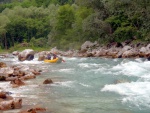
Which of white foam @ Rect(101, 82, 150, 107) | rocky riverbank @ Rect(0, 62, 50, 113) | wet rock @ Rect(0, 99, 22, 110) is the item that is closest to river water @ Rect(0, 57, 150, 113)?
white foam @ Rect(101, 82, 150, 107)

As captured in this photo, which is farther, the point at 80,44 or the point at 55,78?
the point at 80,44

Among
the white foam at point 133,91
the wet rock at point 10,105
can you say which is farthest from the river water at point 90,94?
the wet rock at point 10,105

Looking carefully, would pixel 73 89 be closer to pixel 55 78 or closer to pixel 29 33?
pixel 55 78

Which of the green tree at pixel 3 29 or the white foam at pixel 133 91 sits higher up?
the green tree at pixel 3 29

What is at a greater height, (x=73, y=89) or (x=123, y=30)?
(x=123, y=30)

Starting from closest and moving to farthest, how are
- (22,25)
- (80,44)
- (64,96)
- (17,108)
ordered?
(17,108), (64,96), (80,44), (22,25)

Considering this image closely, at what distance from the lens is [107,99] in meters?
15.4

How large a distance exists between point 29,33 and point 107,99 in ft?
206

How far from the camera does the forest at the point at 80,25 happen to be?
145 ft

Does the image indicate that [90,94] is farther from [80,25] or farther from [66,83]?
[80,25]

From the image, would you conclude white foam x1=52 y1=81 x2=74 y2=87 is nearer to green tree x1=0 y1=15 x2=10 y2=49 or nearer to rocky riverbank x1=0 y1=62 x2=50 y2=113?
rocky riverbank x1=0 y1=62 x2=50 y2=113

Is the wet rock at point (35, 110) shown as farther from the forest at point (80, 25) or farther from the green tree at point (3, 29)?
the green tree at point (3, 29)

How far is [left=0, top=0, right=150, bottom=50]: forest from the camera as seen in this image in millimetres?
44125

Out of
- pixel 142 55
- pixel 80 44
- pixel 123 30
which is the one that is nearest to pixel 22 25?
pixel 80 44
